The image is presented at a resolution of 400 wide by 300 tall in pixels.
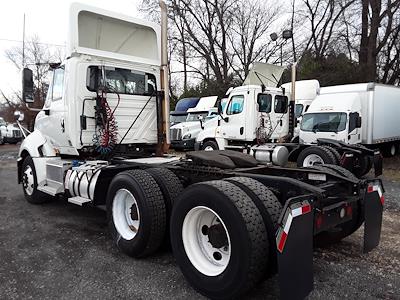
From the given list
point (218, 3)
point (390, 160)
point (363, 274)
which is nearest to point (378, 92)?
point (390, 160)

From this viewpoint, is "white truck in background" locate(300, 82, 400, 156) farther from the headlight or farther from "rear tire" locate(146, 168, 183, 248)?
"rear tire" locate(146, 168, 183, 248)

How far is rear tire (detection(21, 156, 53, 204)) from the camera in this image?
21.9 feet

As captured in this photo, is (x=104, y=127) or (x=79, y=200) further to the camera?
(x=104, y=127)

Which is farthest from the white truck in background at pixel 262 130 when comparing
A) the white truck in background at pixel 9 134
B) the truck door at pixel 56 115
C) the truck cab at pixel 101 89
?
the white truck in background at pixel 9 134

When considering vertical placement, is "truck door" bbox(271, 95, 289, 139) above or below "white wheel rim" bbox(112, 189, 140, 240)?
above

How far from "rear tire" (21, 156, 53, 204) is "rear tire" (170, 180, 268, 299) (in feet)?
13.7

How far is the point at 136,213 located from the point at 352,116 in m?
9.22

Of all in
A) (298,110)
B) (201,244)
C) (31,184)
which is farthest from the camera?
(298,110)

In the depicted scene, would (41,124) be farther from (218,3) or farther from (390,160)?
(218,3)

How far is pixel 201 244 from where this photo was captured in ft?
11.4

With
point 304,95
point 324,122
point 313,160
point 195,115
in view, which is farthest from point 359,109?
point 195,115

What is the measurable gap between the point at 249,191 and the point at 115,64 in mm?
4068

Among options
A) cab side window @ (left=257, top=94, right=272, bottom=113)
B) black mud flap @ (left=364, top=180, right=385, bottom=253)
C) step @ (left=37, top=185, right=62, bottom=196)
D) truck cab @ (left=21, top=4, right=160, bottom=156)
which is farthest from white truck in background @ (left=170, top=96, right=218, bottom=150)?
black mud flap @ (left=364, top=180, right=385, bottom=253)

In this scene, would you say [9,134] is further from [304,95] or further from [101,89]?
[101,89]
